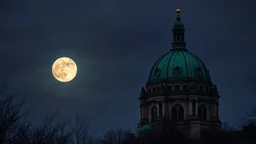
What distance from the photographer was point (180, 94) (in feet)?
465

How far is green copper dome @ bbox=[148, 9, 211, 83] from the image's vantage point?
14388 cm

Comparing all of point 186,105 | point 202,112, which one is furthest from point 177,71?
point 202,112

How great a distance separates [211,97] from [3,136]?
110 m

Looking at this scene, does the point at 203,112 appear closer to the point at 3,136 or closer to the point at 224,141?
the point at 224,141

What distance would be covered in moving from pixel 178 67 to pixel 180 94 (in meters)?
4.65

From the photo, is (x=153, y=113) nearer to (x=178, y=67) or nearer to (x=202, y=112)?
(x=202, y=112)

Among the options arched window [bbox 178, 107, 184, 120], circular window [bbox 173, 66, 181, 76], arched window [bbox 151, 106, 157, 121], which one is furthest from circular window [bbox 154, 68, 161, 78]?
arched window [bbox 178, 107, 184, 120]

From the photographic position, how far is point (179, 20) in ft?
495

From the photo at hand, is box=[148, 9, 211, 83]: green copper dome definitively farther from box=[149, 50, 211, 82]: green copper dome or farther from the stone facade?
the stone facade

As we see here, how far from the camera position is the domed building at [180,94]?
141 metres

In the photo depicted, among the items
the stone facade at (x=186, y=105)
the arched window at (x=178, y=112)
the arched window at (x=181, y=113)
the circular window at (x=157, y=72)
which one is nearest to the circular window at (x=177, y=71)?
the stone facade at (x=186, y=105)

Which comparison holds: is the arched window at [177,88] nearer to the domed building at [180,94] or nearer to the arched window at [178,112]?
the domed building at [180,94]

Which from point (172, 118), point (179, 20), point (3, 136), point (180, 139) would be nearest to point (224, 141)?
point (180, 139)

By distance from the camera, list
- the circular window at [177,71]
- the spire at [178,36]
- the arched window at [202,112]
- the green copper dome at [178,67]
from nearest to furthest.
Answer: the arched window at [202,112] → the circular window at [177,71] → the green copper dome at [178,67] → the spire at [178,36]
